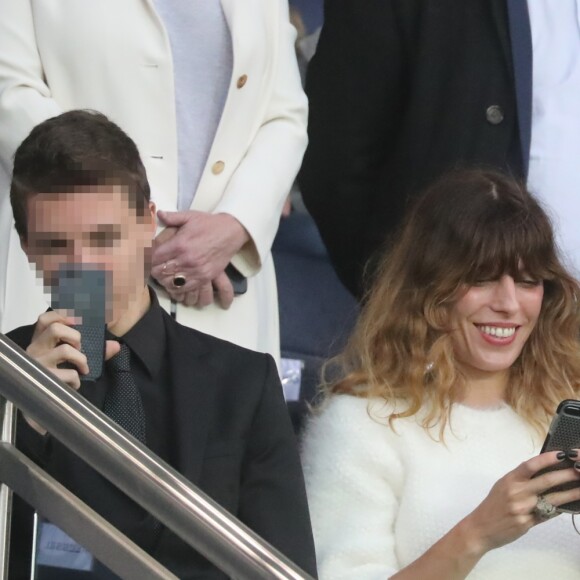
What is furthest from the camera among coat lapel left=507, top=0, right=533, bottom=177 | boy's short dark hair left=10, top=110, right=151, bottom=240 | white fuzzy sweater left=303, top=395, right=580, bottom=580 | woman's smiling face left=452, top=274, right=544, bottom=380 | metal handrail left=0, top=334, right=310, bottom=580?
coat lapel left=507, top=0, right=533, bottom=177

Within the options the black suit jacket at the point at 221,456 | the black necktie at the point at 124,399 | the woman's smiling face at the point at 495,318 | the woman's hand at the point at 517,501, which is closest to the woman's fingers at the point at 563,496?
the woman's hand at the point at 517,501

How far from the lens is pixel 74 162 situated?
2.24 meters

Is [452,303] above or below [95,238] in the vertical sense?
below

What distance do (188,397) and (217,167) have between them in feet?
2.29

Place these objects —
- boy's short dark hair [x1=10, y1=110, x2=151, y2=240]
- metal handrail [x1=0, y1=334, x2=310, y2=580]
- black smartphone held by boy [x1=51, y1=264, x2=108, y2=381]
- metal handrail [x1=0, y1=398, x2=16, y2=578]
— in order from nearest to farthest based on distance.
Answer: metal handrail [x1=0, y1=334, x2=310, y2=580]
metal handrail [x1=0, y1=398, x2=16, y2=578]
black smartphone held by boy [x1=51, y1=264, x2=108, y2=381]
boy's short dark hair [x1=10, y1=110, x2=151, y2=240]

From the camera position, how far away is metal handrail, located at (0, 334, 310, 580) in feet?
5.80

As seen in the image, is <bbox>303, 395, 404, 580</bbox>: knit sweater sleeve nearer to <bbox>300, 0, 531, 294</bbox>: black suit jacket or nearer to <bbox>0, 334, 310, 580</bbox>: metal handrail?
<bbox>300, 0, 531, 294</bbox>: black suit jacket

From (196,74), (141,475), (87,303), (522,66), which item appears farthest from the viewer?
(522,66)

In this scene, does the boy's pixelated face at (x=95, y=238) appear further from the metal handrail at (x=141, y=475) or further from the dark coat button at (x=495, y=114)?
the dark coat button at (x=495, y=114)

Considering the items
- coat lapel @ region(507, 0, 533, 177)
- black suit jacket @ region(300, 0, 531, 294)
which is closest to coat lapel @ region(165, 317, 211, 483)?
black suit jacket @ region(300, 0, 531, 294)

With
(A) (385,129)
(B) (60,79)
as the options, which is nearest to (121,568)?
(B) (60,79)

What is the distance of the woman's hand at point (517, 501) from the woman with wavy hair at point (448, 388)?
151mm

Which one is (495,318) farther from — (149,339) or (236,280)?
(149,339)

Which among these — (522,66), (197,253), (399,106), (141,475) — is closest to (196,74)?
(197,253)
